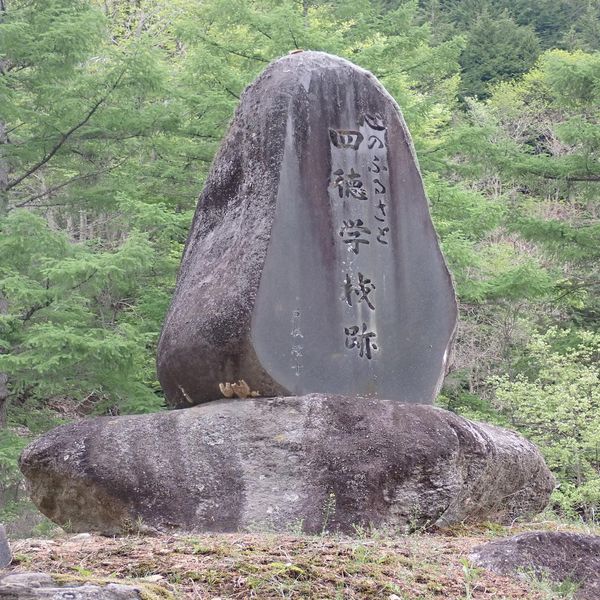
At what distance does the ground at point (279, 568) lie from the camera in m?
3.54

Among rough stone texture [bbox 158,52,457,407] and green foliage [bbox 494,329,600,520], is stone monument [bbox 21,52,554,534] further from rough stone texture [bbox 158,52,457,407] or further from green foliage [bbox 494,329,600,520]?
green foliage [bbox 494,329,600,520]

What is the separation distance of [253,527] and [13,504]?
5551 millimetres

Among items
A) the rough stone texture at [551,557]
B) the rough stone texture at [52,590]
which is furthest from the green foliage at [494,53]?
the rough stone texture at [52,590]

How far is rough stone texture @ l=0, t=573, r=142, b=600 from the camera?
300 cm

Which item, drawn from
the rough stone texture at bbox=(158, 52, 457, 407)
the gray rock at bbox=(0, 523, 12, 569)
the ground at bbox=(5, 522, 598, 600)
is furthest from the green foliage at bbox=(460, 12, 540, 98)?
the gray rock at bbox=(0, 523, 12, 569)

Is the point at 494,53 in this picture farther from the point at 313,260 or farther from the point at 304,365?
the point at 304,365

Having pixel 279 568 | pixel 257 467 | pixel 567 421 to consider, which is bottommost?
pixel 567 421

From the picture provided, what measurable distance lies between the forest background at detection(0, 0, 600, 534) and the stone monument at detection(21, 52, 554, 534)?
3.02 m

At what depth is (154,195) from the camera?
37.8 feet

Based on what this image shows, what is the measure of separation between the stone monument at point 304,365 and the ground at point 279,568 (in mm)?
567

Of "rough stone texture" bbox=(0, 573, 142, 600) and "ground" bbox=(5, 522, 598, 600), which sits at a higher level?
"rough stone texture" bbox=(0, 573, 142, 600)

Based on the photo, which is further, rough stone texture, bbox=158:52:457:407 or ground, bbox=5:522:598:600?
rough stone texture, bbox=158:52:457:407

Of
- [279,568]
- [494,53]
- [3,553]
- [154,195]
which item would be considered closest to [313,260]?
[279,568]

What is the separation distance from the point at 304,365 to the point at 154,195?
6.37 m
